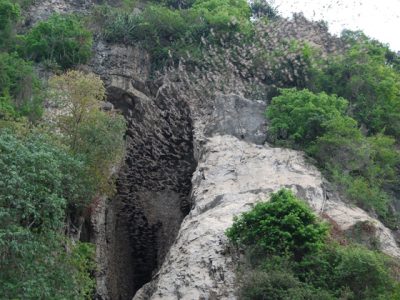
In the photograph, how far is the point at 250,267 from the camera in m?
18.0

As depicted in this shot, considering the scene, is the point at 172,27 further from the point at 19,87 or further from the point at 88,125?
the point at 88,125

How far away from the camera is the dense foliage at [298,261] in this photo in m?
17.0

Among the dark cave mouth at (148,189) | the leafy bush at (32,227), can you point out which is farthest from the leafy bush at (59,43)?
the leafy bush at (32,227)

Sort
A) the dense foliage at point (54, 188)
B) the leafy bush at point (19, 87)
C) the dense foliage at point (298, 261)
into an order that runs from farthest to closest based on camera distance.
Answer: the leafy bush at point (19, 87)
the dense foliage at point (298, 261)
the dense foliage at point (54, 188)

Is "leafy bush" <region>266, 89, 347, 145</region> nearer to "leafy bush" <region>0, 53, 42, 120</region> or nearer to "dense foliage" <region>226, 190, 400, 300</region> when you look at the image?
"dense foliage" <region>226, 190, 400, 300</region>

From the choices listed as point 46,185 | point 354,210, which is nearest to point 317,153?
point 354,210

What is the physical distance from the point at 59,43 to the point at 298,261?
57.6 feet

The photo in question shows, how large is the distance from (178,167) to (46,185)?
12279 millimetres

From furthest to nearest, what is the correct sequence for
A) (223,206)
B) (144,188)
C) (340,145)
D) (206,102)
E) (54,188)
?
(206,102) → (144,188) → (340,145) → (223,206) → (54,188)

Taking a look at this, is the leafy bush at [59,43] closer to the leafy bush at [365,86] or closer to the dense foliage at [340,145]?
the dense foliage at [340,145]

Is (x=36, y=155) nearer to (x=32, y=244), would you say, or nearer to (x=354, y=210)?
(x=32, y=244)

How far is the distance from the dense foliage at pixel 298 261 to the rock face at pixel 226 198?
31.3 inches

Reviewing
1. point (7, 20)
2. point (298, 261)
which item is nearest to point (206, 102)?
point (7, 20)

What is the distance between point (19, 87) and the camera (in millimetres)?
27141
